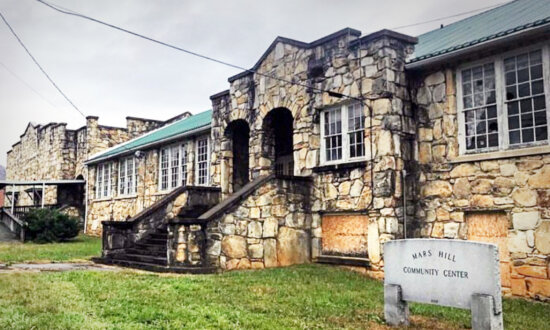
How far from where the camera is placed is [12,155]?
49.4m

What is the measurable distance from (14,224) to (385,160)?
73.9 feet

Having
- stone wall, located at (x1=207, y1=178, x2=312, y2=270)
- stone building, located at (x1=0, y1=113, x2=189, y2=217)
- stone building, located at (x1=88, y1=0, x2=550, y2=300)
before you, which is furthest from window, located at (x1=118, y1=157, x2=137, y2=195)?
stone wall, located at (x1=207, y1=178, x2=312, y2=270)

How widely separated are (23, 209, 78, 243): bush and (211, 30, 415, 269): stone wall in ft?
38.4

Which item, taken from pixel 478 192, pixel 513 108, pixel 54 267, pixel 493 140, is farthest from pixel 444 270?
pixel 54 267

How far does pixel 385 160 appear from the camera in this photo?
423 inches

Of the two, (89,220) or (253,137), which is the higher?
(253,137)

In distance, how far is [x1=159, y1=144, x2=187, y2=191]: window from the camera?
19.9 metres

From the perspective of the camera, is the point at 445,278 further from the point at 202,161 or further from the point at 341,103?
the point at 202,161

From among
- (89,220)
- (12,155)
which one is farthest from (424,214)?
(12,155)

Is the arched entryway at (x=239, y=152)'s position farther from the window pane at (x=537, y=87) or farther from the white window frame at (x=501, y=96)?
the window pane at (x=537, y=87)

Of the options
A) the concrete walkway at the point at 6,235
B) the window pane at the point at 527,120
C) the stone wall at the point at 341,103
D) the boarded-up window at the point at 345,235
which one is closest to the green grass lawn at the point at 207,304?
the boarded-up window at the point at 345,235

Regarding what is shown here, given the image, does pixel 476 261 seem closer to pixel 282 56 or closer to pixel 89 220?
pixel 282 56

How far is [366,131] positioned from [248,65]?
5.38m

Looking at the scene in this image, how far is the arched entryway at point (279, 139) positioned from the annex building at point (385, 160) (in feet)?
0.21
